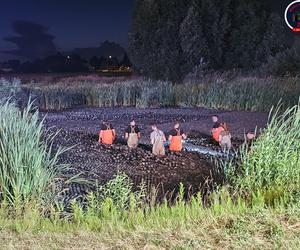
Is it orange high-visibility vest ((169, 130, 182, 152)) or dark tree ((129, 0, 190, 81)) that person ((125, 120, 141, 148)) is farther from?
dark tree ((129, 0, 190, 81))

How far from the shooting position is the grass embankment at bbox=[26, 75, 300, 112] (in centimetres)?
1409

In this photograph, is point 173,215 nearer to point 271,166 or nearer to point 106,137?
point 271,166

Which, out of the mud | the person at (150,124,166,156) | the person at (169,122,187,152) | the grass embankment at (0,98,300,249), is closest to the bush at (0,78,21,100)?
the mud

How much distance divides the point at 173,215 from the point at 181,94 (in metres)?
12.2

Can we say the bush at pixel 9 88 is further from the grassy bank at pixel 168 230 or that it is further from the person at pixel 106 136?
the grassy bank at pixel 168 230

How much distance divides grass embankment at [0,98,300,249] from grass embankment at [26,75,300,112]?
800cm

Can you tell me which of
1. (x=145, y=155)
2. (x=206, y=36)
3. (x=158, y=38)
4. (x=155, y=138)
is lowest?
(x=145, y=155)

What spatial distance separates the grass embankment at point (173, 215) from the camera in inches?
142

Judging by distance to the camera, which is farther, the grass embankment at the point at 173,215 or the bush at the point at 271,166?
the bush at the point at 271,166

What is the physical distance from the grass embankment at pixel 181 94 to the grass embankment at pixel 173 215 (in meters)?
8.00

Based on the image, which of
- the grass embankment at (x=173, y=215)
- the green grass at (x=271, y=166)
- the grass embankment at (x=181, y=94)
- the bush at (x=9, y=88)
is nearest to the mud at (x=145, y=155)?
the green grass at (x=271, y=166)

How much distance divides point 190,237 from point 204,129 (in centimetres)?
698

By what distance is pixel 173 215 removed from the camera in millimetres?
4168

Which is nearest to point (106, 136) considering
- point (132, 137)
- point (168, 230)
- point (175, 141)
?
point (132, 137)
